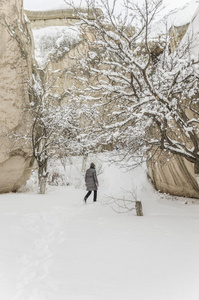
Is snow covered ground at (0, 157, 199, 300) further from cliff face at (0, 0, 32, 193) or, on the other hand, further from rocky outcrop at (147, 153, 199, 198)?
cliff face at (0, 0, 32, 193)

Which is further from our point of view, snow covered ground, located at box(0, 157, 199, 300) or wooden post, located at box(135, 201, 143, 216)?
wooden post, located at box(135, 201, 143, 216)

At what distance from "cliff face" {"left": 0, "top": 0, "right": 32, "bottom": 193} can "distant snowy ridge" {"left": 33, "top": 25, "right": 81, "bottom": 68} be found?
12.7 m

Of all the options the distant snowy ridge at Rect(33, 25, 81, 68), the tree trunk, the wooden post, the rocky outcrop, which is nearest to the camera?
the wooden post

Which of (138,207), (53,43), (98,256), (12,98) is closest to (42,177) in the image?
(12,98)

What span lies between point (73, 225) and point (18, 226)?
1.22 m

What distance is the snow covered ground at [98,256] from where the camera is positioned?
2727mm

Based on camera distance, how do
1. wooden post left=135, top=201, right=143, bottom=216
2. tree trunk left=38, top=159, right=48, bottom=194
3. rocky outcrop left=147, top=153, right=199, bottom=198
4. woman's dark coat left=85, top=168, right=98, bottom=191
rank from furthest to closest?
tree trunk left=38, top=159, right=48, bottom=194, rocky outcrop left=147, top=153, right=199, bottom=198, woman's dark coat left=85, top=168, right=98, bottom=191, wooden post left=135, top=201, right=143, bottom=216

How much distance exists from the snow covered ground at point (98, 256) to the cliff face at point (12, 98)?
16.2 feet

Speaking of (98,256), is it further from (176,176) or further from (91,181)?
(176,176)

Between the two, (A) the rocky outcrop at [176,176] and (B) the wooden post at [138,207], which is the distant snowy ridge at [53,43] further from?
(B) the wooden post at [138,207]

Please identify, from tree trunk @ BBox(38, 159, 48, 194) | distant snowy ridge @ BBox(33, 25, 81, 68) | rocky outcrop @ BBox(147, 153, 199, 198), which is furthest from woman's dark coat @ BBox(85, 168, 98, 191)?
distant snowy ridge @ BBox(33, 25, 81, 68)

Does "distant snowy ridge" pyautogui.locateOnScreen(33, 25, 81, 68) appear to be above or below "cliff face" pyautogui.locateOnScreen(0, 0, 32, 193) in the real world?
above

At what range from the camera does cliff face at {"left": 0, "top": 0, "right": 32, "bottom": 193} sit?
37.2 ft

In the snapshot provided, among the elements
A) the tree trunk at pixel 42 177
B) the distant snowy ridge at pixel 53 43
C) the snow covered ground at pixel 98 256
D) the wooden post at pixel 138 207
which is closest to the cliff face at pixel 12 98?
the tree trunk at pixel 42 177
